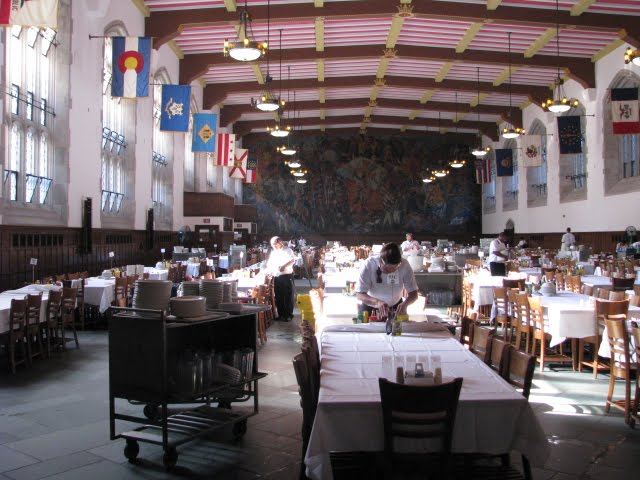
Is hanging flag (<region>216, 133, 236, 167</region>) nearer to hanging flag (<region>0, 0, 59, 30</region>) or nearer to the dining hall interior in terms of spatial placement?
the dining hall interior

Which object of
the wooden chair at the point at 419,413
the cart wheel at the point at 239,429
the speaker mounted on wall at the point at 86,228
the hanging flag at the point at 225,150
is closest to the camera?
the wooden chair at the point at 419,413

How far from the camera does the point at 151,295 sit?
4.34 meters

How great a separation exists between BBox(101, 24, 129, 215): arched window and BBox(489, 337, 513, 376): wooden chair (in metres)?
13.8

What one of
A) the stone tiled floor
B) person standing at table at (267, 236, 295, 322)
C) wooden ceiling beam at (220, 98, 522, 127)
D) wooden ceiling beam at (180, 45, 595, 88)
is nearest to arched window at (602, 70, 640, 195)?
wooden ceiling beam at (180, 45, 595, 88)

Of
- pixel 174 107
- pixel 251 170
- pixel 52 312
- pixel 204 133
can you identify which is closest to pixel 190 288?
pixel 52 312

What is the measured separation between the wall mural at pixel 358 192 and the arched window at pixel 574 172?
464 inches

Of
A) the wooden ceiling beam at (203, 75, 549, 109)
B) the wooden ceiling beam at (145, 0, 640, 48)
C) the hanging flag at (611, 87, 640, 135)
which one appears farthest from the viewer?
the wooden ceiling beam at (203, 75, 549, 109)

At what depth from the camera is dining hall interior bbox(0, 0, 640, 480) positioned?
13.4ft

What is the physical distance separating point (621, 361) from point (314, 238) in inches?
1221

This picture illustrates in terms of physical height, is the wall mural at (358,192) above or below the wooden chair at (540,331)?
above

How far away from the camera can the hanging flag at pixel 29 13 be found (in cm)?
770

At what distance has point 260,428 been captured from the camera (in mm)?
5051

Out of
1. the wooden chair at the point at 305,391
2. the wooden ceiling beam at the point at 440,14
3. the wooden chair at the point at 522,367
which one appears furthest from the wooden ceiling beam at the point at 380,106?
the wooden chair at the point at 305,391

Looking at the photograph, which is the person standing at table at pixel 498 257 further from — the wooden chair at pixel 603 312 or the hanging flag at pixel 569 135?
the hanging flag at pixel 569 135
